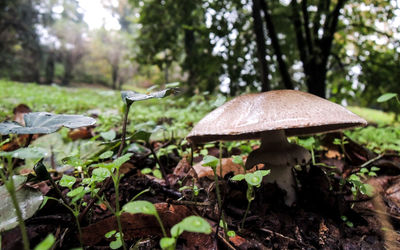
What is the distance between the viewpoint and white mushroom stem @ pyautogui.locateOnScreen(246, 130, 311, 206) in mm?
1387

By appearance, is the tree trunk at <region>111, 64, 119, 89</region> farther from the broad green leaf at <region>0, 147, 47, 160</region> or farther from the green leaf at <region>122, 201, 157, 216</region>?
the green leaf at <region>122, 201, 157, 216</region>

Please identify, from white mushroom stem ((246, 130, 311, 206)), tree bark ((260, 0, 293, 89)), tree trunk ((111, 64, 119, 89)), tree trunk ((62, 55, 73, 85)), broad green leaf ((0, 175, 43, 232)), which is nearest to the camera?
broad green leaf ((0, 175, 43, 232))

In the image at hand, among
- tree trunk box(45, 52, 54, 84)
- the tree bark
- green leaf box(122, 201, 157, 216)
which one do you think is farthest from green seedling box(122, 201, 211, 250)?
tree trunk box(45, 52, 54, 84)

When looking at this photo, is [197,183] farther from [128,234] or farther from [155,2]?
[155,2]

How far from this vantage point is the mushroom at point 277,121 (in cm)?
103

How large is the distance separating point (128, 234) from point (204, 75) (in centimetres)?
364

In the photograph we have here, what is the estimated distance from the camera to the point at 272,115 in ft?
3.51

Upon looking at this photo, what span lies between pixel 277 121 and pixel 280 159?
17.5 inches

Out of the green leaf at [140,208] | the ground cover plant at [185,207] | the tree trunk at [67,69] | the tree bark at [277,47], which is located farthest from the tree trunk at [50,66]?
the green leaf at [140,208]

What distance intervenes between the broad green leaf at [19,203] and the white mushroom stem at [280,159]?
109cm

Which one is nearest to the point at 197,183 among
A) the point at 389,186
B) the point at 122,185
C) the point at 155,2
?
the point at 122,185

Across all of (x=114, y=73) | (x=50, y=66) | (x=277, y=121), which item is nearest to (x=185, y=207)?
(x=277, y=121)

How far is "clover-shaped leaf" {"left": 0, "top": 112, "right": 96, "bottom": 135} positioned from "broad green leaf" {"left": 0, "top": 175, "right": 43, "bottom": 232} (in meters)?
0.22

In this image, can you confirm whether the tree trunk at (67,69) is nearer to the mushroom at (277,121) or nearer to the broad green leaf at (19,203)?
the broad green leaf at (19,203)
